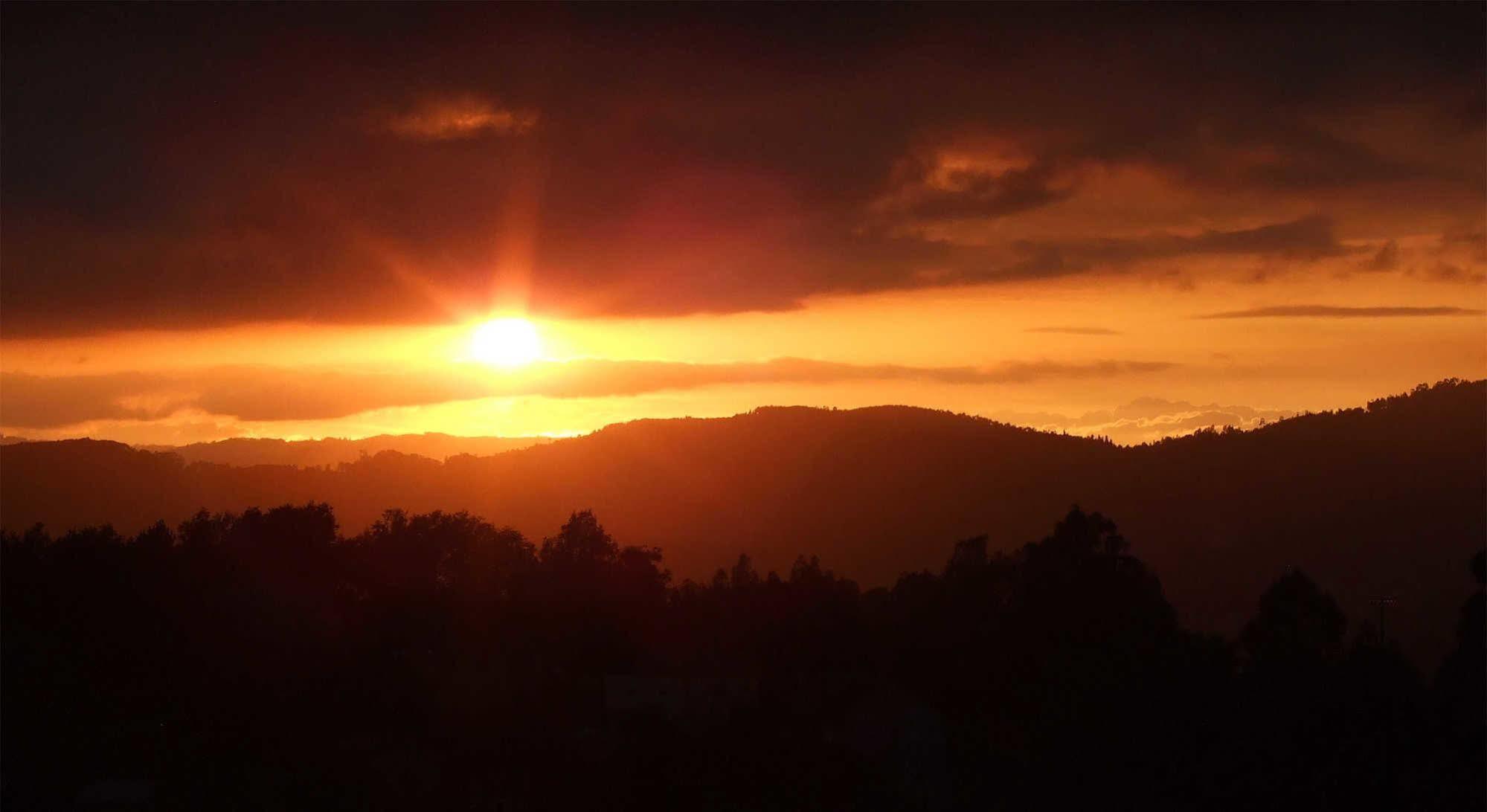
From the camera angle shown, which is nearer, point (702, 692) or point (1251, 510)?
point (702, 692)

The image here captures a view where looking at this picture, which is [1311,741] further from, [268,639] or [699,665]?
[268,639]

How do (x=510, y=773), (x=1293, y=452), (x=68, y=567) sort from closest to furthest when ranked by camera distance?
(x=510, y=773), (x=68, y=567), (x=1293, y=452)

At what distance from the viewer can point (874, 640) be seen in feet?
200

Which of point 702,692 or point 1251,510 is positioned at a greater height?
point 1251,510

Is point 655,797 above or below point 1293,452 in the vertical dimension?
below

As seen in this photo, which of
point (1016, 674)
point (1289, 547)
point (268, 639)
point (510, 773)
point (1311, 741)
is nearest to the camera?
point (1311, 741)

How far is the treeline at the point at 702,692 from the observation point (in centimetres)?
4488

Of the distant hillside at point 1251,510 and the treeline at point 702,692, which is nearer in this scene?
the treeline at point 702,692

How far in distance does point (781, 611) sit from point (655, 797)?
19.2 metres

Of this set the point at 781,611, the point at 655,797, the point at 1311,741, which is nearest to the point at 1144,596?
the point at 781,611

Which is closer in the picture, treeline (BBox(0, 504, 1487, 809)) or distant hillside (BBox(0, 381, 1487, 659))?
treeline (BBox(0, 504, 1487, 809))

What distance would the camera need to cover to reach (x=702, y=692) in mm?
56406

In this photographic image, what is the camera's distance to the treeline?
4488 centimetres

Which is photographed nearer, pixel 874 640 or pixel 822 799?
pixel 822 799
